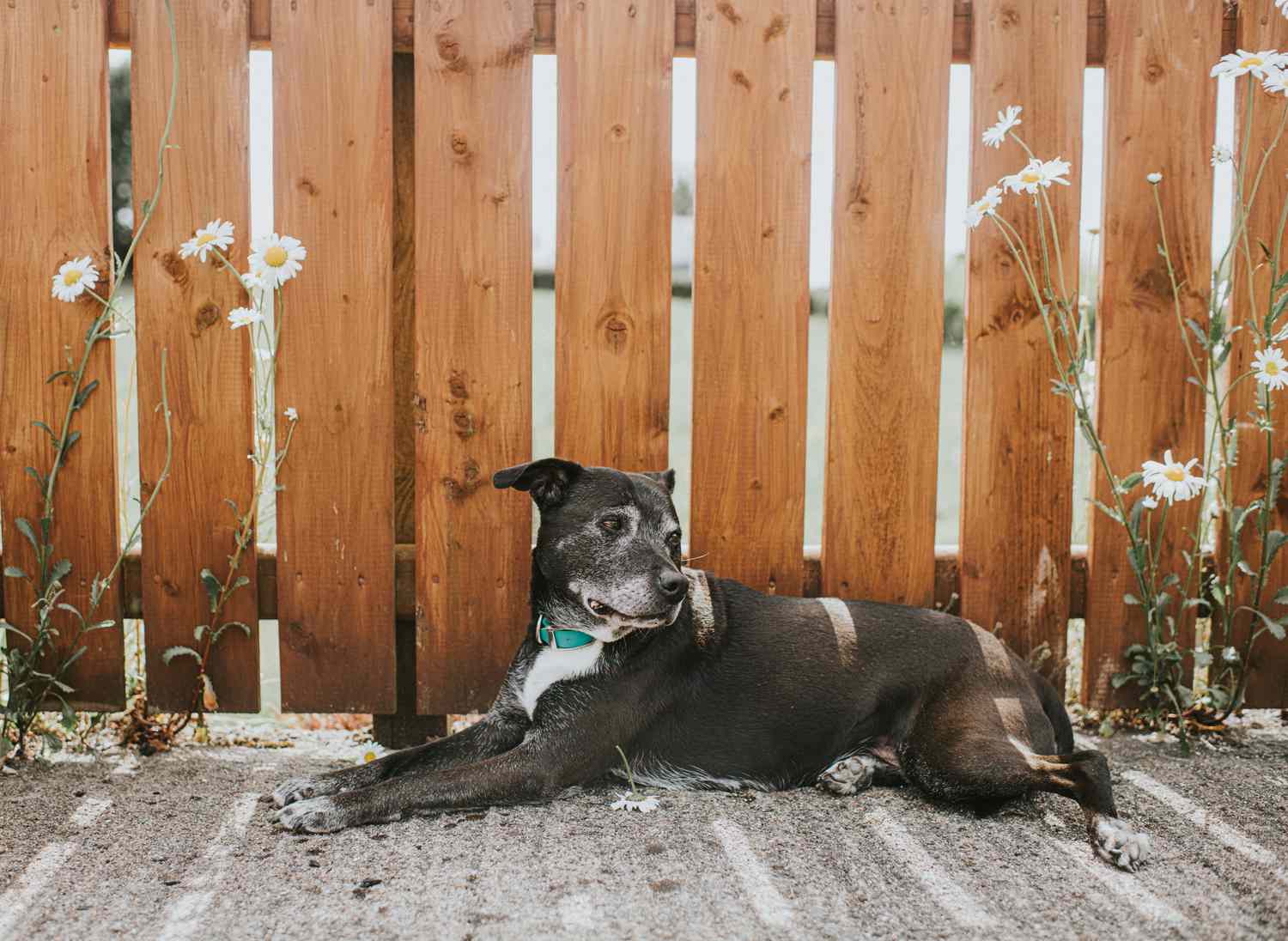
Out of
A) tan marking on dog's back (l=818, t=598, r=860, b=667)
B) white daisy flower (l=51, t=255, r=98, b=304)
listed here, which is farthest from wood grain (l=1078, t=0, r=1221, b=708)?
white daisy flower (l=51, t=255, r=98, b=304)

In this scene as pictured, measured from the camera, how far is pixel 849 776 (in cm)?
319

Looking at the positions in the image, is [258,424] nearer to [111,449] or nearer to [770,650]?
[111,449]

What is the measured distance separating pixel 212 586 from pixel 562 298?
1.49m

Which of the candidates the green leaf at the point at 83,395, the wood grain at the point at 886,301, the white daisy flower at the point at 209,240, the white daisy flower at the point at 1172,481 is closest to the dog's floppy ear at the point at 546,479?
the wood grain at the point at 886,301

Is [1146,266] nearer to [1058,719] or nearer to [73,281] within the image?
[1058,719]

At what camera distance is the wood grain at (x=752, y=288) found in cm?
352

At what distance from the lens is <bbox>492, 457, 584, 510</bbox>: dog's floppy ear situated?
120 inches

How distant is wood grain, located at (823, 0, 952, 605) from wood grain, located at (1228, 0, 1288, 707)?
1.02 metres

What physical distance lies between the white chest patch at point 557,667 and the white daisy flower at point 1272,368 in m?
2.19

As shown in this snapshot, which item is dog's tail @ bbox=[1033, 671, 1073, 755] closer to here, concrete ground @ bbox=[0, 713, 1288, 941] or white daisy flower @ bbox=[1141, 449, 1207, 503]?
concrete ground @ bbox=[0, 713, 1288, 941]

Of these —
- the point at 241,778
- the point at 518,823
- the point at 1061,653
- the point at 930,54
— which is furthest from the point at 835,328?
the point at 241,778

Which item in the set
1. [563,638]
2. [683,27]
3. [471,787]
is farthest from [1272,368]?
[471,787]

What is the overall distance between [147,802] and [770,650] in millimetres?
1871

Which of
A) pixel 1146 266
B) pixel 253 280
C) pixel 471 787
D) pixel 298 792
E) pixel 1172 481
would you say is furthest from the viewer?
pixel 1146 266
